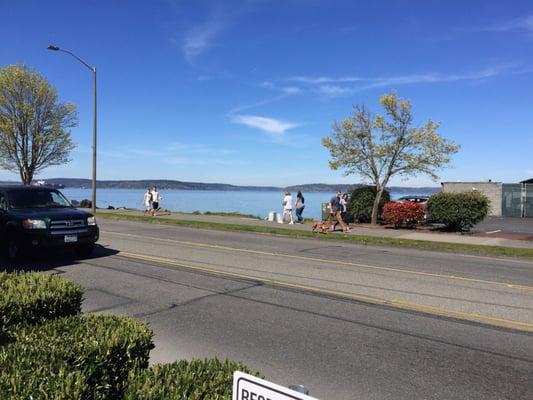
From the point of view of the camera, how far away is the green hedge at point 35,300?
3873 mm

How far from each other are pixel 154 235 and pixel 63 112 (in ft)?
86.8

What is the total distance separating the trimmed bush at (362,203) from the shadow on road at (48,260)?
A: 51.5 ft

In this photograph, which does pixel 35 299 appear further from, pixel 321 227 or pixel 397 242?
pixel 321 227

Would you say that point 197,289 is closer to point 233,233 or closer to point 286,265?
point 286,265

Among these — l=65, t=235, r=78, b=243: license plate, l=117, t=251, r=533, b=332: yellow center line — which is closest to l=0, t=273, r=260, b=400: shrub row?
l=117, t=251, r=533, b=332: yellow center line

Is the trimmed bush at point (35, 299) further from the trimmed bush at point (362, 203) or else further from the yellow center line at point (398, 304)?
the trimmed bush at point (362, 203)

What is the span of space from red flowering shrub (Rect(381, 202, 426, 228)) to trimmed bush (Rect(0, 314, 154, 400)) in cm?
2071

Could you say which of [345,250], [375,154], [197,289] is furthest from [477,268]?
[375,154]

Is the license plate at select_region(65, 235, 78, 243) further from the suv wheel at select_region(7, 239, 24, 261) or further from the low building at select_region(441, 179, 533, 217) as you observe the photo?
the low building at select_region(441, 179, 533, 217)

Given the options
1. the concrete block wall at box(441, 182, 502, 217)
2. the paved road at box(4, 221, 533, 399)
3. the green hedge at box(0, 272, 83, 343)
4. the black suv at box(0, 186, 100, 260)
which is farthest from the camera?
the concrete block wall at box(441, 182, 502, 217)

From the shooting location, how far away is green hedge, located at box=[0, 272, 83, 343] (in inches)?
152

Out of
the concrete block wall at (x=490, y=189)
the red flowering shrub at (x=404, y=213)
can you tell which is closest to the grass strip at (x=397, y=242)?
the red flowering shrub at (x=404, y=213)

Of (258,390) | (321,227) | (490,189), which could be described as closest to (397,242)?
(321,227)

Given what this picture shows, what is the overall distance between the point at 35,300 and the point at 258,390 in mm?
2943
